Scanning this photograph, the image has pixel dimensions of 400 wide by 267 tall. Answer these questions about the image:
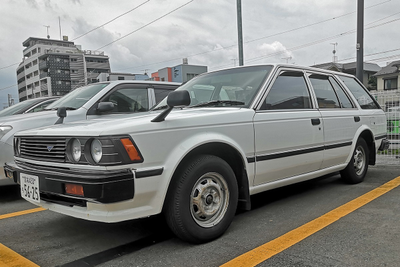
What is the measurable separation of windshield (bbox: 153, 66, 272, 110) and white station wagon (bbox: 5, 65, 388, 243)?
13 mm

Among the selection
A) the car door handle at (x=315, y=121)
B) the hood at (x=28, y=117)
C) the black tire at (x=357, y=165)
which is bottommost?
the black tire at (x=357, y=165)

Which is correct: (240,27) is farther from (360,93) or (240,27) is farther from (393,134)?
(360,93)

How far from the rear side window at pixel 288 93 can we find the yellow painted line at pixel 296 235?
1222mm

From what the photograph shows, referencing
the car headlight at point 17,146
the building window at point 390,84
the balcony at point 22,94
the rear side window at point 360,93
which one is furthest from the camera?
the balcony at point 22,94

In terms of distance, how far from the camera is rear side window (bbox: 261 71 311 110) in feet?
11.4

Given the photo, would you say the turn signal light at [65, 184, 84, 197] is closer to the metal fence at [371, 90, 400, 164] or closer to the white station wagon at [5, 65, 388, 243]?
the white station wagon at [5, 65, 388, 243]

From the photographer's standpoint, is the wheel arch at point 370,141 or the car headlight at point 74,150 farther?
the wheel arch at point 370,141

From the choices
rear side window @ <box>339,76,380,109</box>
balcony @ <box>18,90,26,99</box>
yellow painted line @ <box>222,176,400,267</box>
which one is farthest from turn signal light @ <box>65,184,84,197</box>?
balcony @ <box>18,90,26,99</box>

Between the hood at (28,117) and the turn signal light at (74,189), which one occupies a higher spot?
the hood at (28,117)

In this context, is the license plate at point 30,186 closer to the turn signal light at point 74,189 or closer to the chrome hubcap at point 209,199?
the turn signal light at point 74,189

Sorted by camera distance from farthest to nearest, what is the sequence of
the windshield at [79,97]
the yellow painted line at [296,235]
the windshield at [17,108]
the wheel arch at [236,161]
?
the windshield at [17,108]
the windshield at [79,97]
the wheel arch at [236,161]
the yellow painted line at [296,235]

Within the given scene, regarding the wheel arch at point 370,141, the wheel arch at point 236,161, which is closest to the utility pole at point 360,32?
the wheel arch at point 370,141

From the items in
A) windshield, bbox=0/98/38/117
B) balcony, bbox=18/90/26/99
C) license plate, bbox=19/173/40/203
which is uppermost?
balcony, bbox=18/90/26/99

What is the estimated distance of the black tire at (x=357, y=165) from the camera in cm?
470
